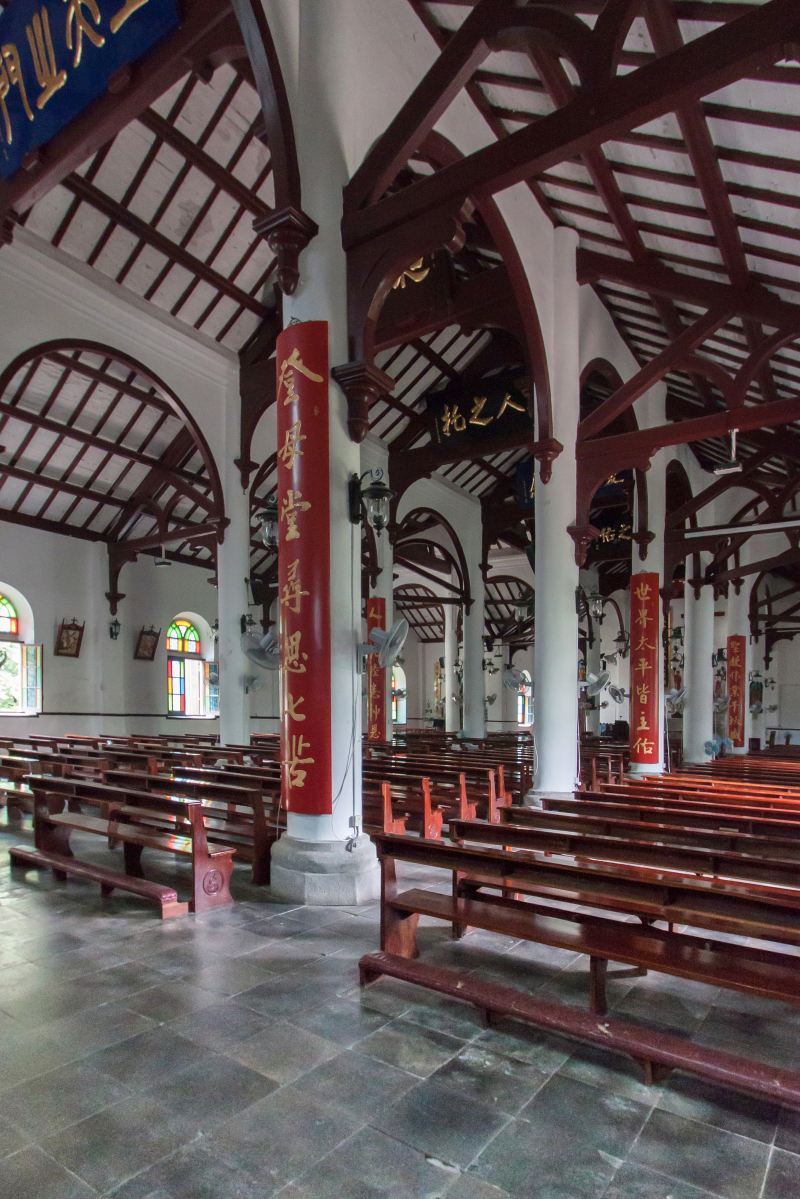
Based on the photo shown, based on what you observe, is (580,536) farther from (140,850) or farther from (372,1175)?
(372,1175)

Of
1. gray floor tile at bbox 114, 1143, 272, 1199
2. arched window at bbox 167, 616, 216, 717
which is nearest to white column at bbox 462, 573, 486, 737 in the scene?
arched window at bbox 167, 616, 216, 717

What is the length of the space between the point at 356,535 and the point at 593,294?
283 inches

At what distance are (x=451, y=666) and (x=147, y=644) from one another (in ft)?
27.7

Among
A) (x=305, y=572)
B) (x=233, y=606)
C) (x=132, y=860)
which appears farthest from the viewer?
(x=233, y=606)

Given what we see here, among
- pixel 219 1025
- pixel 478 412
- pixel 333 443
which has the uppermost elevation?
pixel 478 412

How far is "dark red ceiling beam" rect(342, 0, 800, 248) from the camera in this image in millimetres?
3703

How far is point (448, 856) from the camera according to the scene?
11.9 feet

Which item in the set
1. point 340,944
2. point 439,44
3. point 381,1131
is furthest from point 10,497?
point 381,1131

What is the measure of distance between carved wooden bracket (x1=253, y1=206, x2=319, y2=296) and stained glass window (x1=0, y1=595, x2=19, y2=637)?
12.0 meters

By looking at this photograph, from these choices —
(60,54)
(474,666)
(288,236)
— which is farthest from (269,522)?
(474,666)

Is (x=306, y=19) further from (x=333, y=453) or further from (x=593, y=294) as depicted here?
(x=593, y=294)

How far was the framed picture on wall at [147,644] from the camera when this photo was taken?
16750mm

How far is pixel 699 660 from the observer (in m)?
15.2

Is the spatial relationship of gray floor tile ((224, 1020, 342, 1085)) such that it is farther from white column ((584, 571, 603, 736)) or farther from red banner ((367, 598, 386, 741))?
white column ((584, 571, 603, 736))
